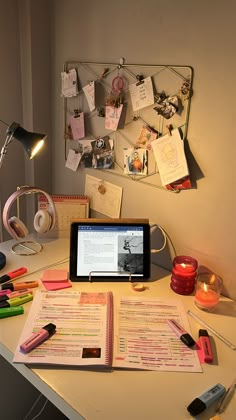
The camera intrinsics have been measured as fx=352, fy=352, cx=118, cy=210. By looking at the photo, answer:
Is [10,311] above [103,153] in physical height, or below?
below

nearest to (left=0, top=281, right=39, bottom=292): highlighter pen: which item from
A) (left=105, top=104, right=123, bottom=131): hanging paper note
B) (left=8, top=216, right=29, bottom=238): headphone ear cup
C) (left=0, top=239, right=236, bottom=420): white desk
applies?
(left=0, top=239, right=236, bottom=420): white desk

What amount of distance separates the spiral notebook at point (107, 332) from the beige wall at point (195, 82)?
0.88ft

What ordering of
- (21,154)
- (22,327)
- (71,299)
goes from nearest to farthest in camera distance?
(22,327), (71,299), (21,154)

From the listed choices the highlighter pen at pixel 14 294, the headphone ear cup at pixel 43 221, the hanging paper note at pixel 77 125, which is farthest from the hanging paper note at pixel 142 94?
the highlighter pen at pixel 14 294

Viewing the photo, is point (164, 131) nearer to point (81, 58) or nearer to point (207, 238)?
point (207, 238)

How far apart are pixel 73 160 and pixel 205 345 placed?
96cm

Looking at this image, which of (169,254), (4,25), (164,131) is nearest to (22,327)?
(169,254)

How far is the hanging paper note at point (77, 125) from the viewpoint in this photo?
4.83ft

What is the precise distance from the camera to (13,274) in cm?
119

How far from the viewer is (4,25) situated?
56.8 inches

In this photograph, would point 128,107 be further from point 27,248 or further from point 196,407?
point 196,407

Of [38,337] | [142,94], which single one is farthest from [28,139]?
[38,337]

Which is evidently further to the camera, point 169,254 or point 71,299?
point 169,254

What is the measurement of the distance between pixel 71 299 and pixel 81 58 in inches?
37.4
